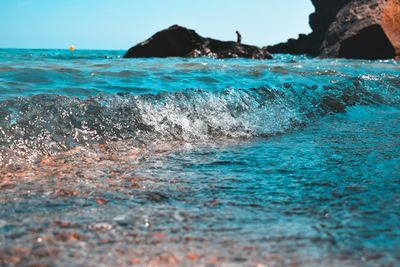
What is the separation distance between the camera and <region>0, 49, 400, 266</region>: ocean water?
47.9 inches

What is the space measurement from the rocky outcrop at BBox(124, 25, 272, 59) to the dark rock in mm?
3217

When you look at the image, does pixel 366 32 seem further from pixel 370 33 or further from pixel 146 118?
pixel 146 118

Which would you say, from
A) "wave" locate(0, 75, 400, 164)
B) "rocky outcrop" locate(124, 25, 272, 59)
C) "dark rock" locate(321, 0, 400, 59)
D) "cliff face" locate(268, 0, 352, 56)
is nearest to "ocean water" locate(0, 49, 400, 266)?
"wave" locate(0, 75, 400, 164)

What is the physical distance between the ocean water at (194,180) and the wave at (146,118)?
0.01 m

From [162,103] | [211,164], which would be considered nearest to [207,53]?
[162,103]

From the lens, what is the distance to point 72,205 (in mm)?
1642

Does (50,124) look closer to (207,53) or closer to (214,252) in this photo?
(214,252)

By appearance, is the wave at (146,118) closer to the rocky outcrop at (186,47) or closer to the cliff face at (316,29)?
the rocky outcrop at (186,47)

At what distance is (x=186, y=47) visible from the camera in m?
17.8

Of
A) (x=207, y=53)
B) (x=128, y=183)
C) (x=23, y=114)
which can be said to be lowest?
(x=128, y=183)

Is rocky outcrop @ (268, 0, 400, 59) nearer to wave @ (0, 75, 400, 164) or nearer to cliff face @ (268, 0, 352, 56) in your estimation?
wave @ (0, 75, 400, 164)

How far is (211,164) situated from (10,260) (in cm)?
138

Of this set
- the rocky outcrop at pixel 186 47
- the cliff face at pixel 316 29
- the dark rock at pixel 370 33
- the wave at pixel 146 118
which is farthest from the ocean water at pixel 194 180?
the cliff face at pixel 316 29

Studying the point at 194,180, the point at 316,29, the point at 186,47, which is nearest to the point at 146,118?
the point at 194,180
